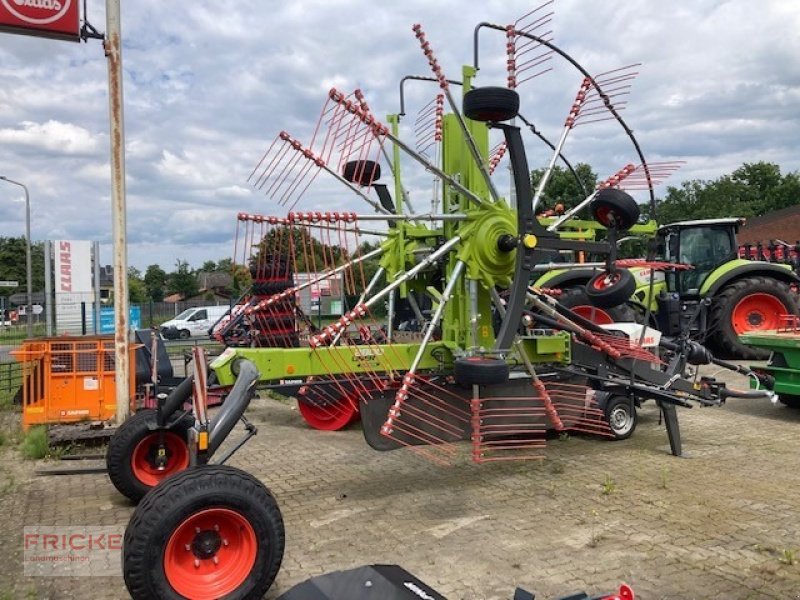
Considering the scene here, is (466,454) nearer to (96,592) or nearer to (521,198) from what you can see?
(521,198)

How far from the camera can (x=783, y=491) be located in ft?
19.7

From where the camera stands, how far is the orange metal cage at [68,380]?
8680 mm

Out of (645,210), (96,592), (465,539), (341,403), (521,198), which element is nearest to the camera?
(96,592)

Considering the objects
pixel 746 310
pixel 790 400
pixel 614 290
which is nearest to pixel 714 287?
pixel 746 310

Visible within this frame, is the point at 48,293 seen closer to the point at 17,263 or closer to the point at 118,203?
the point at 118,203

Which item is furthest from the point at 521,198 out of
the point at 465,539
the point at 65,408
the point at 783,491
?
the point at 65,408

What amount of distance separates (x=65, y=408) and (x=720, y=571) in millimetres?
7478

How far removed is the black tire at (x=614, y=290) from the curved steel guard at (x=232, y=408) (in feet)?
9.34

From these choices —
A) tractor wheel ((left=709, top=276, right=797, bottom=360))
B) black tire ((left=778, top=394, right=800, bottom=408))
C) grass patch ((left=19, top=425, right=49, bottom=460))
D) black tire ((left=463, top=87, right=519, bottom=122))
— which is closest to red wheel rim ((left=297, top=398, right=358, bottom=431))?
grass patch ((left=19, top=425, right=49, bottom=460))

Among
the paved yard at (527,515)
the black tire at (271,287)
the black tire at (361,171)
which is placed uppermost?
the black tire at (361,171)

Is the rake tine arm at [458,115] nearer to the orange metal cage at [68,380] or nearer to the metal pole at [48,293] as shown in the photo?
the orange metal cage at [68,380]

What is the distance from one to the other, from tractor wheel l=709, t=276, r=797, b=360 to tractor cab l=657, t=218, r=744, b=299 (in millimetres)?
694

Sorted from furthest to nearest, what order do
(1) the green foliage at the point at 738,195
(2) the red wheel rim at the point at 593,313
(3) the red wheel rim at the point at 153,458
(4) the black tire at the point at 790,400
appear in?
(1) the green foliage at the point at 738,195, (2) the red wheel rim at the point at 593,313, (4) the black tire at the point at 790,400, (3) the red wheel rim at the point at 153,458

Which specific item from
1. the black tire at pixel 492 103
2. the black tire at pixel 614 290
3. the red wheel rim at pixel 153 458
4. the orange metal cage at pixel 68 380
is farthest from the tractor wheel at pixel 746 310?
the red wheel rim at pixel 153 458
